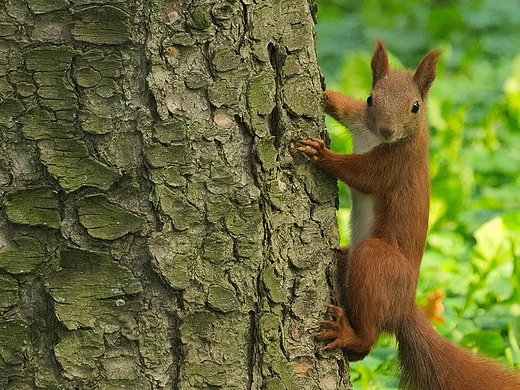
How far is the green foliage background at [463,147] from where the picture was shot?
2655 mm

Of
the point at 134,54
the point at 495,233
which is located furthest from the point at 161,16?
the point at 495,233

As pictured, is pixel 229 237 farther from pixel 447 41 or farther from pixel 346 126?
pixel 447 41

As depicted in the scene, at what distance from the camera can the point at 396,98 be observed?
7.00 feet

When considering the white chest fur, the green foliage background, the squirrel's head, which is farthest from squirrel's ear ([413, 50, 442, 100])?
the green foliage background

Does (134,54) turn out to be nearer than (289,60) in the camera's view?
Yes

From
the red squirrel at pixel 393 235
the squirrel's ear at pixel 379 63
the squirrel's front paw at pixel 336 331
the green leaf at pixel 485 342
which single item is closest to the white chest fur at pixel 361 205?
the red squirrel at pixel 393 235

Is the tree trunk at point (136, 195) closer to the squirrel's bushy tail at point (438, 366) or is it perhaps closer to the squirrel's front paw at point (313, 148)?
the squirrel's front paw at point (313, 148)

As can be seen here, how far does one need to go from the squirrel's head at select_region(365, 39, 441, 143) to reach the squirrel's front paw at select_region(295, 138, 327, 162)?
1.24ft

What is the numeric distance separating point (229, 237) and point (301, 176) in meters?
0.25

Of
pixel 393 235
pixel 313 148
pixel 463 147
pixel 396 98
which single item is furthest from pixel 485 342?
pixel 463 147

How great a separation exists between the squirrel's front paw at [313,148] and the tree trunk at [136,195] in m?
0.13

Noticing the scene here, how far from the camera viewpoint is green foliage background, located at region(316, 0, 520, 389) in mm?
2655

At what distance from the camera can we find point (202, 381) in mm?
1579

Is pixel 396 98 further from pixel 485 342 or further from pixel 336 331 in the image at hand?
pixel 485 342
